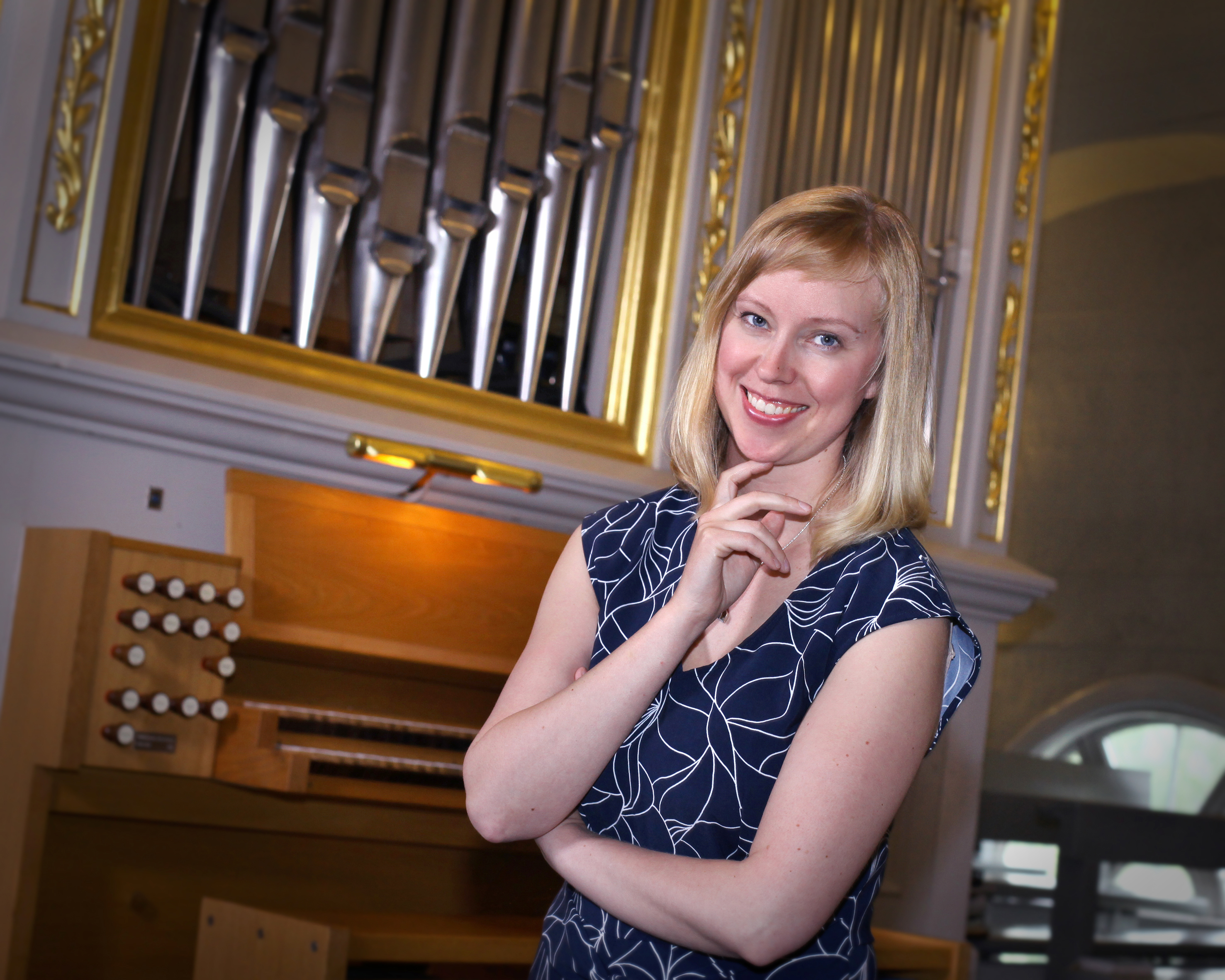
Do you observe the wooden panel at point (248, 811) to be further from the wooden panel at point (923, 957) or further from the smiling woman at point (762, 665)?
the smiling woman at point (762, 665)

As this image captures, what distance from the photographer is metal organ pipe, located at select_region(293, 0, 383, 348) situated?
3098 millimetres

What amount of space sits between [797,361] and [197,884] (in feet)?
6.28

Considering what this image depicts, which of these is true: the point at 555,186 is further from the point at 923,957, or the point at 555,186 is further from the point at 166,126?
the point at 923,957

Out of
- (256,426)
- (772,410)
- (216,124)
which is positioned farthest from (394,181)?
(772,410)

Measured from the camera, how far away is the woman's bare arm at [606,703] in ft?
4.11

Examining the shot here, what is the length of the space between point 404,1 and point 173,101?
64cm

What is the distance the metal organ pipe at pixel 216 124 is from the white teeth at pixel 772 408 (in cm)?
196

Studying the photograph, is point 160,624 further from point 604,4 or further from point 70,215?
point 604,4

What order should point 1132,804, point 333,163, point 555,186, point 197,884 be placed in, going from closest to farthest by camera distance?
point 197,884 < point 333,163 < point 555,186 < point 1132,804

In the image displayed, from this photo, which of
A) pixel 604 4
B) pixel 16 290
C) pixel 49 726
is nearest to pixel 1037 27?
pixel 604 4

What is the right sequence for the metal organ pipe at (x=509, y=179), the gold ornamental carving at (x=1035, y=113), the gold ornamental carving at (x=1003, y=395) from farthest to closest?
the gold ornamental carving at (x=1035, y=113), the gold ornamental carving at (x=1003, y=395), the metal organ pipe at (x=509, y=179)

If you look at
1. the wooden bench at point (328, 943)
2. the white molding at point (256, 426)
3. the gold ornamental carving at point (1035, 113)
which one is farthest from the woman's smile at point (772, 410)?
the gold ornamental carving at point (1035, 113)

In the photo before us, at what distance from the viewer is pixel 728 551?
4.15 feet

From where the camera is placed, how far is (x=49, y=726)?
8.02 feet
